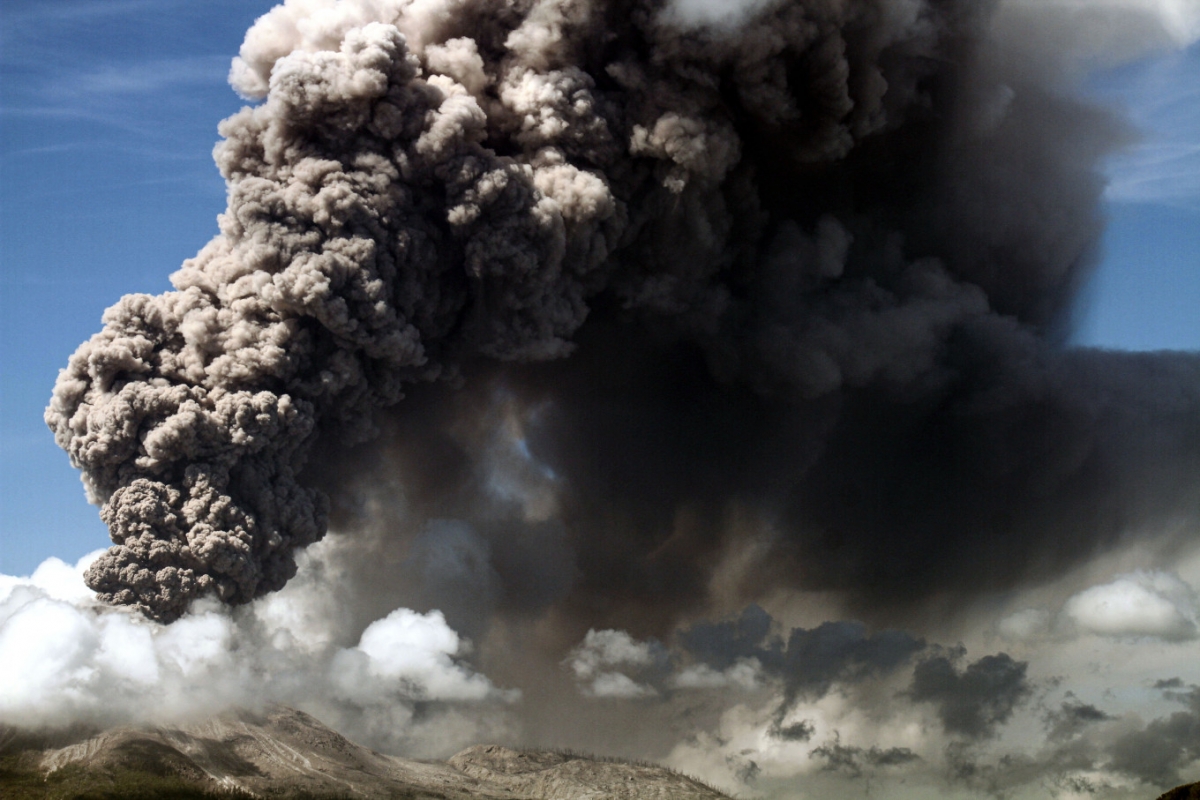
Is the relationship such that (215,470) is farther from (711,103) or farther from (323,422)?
(711,103)

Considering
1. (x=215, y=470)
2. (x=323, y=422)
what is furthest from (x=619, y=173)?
(x=215, y=470)

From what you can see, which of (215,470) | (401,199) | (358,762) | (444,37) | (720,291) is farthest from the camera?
(358,762)

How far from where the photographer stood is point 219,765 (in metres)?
58.9

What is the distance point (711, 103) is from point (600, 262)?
7840mm

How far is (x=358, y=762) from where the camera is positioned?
223 feet

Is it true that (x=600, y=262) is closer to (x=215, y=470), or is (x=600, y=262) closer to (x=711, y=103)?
(x=711, y=103)

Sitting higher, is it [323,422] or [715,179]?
[715,179]

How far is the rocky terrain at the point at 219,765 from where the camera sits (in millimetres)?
54750

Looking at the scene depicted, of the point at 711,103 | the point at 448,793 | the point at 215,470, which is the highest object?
the point at 711,103

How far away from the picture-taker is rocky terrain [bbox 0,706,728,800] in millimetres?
54750

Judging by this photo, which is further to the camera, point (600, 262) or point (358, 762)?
point (358, 762)

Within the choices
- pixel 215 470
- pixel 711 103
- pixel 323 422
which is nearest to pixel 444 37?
pixel 711 103

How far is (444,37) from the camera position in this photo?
44125 mm

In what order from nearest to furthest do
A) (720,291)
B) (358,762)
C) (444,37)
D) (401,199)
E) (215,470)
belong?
(215,470)
(401,199)
(444,37)
(720,291)
(358,762)
